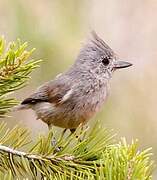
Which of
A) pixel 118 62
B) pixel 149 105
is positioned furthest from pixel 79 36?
pixel 118 62

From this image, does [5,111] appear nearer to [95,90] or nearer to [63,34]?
[95,90]

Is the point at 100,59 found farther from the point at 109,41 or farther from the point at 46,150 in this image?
the point at 109,41

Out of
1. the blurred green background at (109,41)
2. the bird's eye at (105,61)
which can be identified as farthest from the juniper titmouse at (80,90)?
the blurred green background at (109,41)

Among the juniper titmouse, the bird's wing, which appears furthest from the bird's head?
the bird's wing

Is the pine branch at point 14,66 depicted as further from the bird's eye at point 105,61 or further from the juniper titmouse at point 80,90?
the bird's eye at point 105,61

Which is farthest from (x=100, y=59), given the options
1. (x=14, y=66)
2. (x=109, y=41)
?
(x=109, y=41)

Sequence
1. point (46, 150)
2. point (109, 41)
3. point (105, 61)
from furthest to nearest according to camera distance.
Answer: point (109, 41) < point (105, 61) < point (46, 150)
